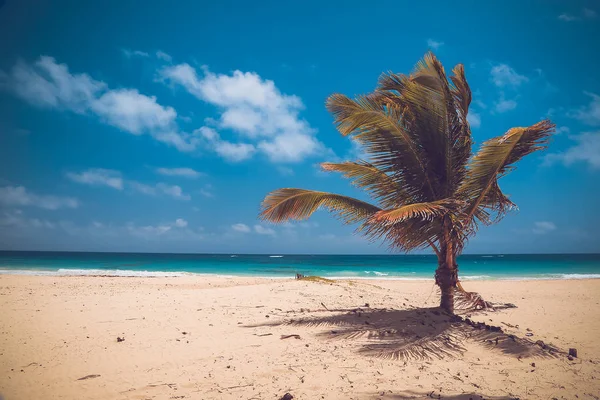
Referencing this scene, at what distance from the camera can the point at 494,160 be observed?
22.2 ft

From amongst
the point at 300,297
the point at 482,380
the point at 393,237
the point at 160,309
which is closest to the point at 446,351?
the point at 482,380

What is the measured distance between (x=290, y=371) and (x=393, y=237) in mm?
3447

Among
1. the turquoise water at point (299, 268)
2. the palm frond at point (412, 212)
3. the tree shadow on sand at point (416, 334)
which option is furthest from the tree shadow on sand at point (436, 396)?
the turquoise water at point (299, 268)

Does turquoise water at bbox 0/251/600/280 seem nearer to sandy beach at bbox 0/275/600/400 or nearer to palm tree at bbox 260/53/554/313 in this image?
sandy beach at bbox 0/275/600/400

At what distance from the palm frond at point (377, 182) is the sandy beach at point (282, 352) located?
8.04ft

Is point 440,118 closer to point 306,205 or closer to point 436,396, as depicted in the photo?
point 306,205

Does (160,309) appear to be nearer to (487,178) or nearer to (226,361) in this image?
(226,361)

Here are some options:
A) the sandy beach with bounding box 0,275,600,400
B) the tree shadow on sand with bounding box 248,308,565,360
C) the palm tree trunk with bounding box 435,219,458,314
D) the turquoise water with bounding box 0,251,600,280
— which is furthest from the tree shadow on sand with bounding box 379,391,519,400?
the turquoise water with bounding box 0,251,600,280

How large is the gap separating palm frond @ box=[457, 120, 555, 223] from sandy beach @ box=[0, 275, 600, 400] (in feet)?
8.41

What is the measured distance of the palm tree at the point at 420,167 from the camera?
7.05 metres

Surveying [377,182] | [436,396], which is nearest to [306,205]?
[377,182]

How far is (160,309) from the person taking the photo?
28.4 feet

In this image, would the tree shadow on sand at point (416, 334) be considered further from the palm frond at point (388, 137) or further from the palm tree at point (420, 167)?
the palm frond at point (388, 137)

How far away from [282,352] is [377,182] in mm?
3995
